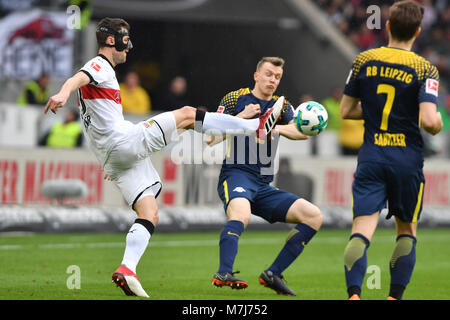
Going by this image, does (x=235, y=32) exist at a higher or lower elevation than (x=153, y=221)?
higher

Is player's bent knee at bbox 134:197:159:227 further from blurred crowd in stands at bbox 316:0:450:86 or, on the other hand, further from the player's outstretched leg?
blurred crowd in stands at bbox 316:0:450:86

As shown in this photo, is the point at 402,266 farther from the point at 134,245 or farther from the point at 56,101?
the point at 56,101

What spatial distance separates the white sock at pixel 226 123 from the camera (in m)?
7.76

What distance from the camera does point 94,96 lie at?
25.0ft

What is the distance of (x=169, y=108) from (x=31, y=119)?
3.03 m

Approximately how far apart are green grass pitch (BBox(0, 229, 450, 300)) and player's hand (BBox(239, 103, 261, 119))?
5.24 feet

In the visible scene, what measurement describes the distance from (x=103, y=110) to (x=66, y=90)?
770 millimetres

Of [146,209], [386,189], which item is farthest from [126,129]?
[386,189]

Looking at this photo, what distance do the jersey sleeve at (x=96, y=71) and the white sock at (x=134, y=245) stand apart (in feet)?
4.20

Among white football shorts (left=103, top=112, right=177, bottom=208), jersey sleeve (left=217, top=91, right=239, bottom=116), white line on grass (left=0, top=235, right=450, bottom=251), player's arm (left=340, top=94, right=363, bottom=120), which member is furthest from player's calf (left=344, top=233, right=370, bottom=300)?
white line on grass (left=0, top=235, right=450, bottom=251)

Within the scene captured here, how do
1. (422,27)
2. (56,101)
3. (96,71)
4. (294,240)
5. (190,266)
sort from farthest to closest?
1. (422,27)
2. (190,266)
3. (294,240)
4. (96,71)
5. (56,101)

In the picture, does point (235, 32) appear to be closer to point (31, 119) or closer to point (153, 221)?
point (31, 119)

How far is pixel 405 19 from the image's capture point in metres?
6.45
